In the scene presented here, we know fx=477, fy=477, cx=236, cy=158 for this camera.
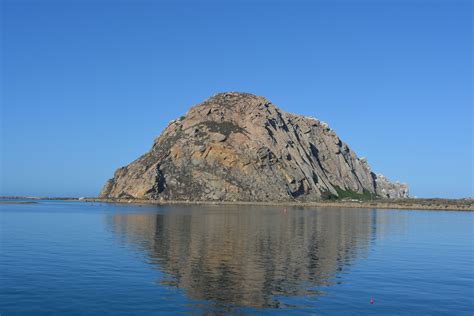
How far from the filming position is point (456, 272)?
1865 inches

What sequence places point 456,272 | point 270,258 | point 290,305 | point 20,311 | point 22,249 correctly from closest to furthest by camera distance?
point 20,311, point 290,305, point 456,272, point 270,258, point 22,249

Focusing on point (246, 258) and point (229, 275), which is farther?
point (246, 258)

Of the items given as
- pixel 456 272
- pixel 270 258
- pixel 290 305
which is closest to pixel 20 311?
pixel 290 305

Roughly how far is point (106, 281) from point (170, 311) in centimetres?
1069

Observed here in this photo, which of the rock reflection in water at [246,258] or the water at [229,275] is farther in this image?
the rock reflection in water at [246,258]

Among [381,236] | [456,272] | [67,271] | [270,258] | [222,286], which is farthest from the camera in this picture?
[381,236]

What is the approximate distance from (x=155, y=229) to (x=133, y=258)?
33.6 meters

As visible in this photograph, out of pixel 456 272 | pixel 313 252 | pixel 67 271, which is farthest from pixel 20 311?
pixel 456 272

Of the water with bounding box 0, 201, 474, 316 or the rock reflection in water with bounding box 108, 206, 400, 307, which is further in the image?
the rock reflection in water with bounding box 108, 206, 400, 307

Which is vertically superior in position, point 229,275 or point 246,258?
point 246,258

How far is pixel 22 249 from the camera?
5581cm

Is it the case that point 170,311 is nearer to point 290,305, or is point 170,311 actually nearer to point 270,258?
point 290,305

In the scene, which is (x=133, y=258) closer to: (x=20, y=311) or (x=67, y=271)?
(x=67, y=271)

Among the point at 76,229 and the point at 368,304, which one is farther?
the point at 76,229
